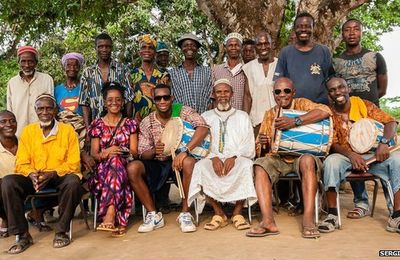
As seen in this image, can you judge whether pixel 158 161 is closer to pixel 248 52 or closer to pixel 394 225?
pixel 248 52

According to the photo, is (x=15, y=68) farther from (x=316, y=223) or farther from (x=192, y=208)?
(x=316, y=223)

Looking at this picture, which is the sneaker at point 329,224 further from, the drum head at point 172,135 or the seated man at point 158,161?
the drum head at point 172,135

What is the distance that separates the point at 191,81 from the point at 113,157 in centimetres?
152

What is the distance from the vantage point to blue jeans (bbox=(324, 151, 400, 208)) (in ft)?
16.3

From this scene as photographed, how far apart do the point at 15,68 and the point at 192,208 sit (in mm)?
11869

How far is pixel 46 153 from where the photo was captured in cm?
527

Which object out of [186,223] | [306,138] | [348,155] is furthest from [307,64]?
[186,223]

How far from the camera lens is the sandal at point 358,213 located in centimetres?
547

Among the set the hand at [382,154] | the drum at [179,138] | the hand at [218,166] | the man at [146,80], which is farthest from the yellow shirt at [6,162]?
the hand at [382,154]

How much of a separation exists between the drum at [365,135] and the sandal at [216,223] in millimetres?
1617

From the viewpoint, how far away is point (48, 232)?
18.3ft

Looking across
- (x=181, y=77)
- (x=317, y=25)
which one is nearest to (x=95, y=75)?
(x=181, y=77)

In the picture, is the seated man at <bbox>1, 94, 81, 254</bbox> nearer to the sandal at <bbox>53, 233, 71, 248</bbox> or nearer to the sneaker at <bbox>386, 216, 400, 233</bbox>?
the sandal at <bbox>53, 233, 71, 248</bbox>

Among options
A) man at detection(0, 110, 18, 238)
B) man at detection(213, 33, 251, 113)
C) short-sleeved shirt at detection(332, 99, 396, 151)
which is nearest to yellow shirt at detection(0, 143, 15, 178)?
man at detection(0, 110, 18, 238)
